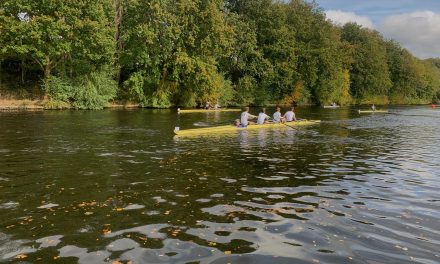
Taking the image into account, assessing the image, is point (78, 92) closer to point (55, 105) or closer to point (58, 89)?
point (58, 89)

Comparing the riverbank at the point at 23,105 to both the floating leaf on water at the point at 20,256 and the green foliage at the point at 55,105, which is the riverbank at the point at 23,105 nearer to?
the green foliage at the point at 55,105

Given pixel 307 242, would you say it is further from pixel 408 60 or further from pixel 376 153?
pixel 408 60

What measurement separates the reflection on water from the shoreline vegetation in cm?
3366

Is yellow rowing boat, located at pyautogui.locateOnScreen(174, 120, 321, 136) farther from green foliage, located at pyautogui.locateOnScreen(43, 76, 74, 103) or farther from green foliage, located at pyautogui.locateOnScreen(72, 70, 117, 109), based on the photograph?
green foliage, located at pyautogui.locateOnScreen(43, 76, 74, 103)

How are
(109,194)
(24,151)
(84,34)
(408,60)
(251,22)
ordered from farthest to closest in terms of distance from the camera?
1. (408,60)
2. (251,22)
3. (84,34)
4. (24,151)
5. (109,194)

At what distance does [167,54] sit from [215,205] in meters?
51.8

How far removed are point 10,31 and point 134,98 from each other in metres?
19.5

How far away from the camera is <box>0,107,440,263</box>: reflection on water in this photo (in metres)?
7.73

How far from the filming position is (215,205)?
34.9 feet

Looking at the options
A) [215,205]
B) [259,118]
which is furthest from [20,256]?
[259,118]

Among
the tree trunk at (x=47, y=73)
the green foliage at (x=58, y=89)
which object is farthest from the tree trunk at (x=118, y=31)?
the tree trunk at (x=47, y=73)

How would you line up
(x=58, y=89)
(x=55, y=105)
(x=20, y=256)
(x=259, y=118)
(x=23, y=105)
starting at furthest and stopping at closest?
(x=58, y=89), (x=55, y=105), (x=23, y=105), (x=259, y=118), (x=20, y=256)

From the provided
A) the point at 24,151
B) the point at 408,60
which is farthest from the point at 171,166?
the point at 408,60

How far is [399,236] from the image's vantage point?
863 centimetres
